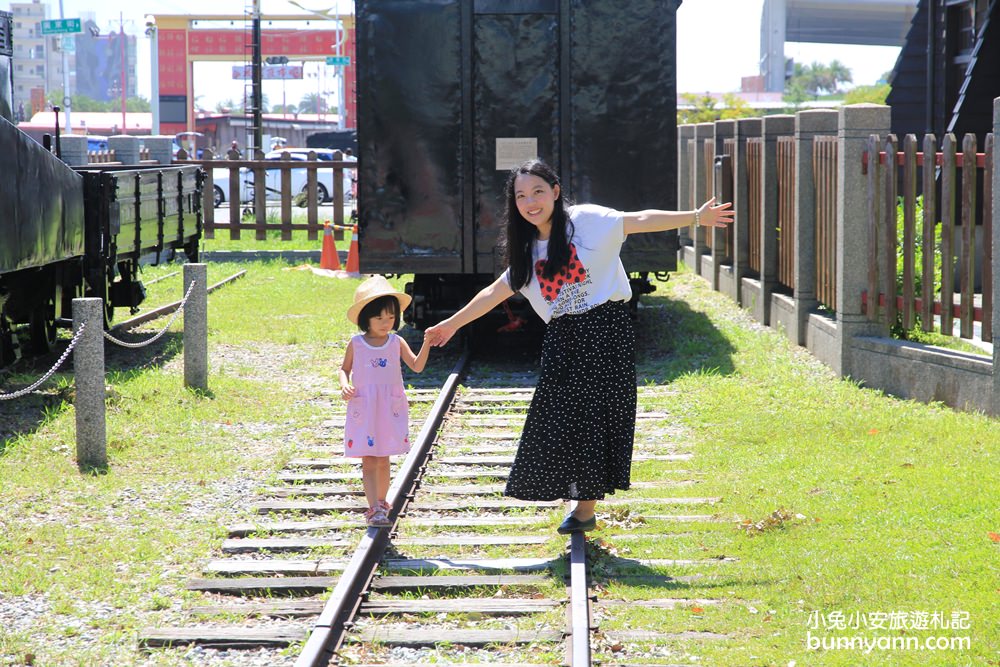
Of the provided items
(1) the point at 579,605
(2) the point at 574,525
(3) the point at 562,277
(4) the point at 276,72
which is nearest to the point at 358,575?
(1) the point at 579,605

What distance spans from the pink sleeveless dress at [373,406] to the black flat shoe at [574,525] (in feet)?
2.86

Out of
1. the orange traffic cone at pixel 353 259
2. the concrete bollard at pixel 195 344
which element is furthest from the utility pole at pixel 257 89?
the concrete bollard at pixel 195 344

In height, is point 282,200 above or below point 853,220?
above

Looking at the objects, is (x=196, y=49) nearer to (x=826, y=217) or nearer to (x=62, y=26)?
(x=62, y=26)

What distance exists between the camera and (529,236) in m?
6.30

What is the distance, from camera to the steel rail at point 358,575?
5137mm

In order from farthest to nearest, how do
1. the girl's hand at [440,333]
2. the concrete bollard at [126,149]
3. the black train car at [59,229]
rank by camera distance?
1. the concrete bollard at [126,149]
2. the black train car at [59,229]
3. the girl's hand at [440,333]

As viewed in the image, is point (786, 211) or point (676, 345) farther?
point (786, 211)

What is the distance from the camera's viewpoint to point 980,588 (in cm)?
569

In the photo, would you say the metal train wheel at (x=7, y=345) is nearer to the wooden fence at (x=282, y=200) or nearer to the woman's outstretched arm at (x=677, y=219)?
the woman's outstretched arm at (x=677, y=219)

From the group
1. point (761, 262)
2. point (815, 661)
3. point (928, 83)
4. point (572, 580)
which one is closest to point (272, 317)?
point (761, 262)

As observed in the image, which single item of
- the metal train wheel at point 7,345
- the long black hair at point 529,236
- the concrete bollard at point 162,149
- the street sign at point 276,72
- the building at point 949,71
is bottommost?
the metal train wheel at point 7,345

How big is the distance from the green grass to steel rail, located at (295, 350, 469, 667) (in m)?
0.42

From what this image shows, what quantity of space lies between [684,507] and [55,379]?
6436 millimetres
